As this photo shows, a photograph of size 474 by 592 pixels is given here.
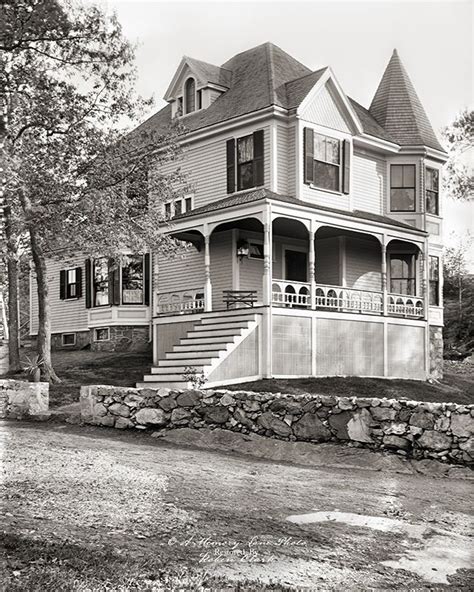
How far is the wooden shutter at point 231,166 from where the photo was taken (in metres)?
22.9

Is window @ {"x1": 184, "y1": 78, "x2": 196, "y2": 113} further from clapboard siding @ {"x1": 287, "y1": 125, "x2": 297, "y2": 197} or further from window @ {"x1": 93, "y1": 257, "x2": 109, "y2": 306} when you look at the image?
window @ {"x1": 93, "y1": 257, "x2": 109, "y2": 306}

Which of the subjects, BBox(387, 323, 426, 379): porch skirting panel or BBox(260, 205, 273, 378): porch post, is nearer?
BBox(260, 205, 273, 378): porch post

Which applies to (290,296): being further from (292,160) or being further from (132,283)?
(132,283)

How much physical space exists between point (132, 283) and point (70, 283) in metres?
4.27

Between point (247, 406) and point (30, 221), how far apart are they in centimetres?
921

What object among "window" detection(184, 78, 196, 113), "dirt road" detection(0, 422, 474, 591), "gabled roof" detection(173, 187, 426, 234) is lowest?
"dirt road" detection(0, 422, 474, 591)

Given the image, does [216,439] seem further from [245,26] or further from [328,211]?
[328,211]

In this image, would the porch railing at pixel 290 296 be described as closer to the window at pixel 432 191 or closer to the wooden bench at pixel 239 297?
the wooden bench at pixel 239 297

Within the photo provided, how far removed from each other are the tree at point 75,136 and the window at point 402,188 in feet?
29.7

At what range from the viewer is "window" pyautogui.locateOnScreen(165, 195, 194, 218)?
24516mm

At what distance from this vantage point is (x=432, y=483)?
927 cm

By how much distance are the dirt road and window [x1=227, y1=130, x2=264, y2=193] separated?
42.2 ft

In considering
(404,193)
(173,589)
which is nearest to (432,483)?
(173,589)

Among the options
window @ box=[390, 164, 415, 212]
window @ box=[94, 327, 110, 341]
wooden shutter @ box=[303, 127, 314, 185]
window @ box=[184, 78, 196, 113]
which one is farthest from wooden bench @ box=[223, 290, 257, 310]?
window @ box=[184, 78, 196, 113]
